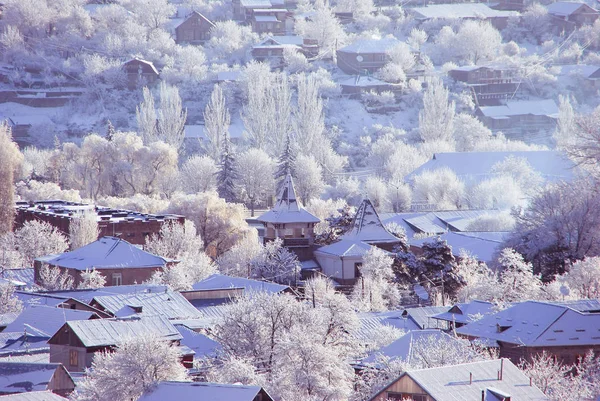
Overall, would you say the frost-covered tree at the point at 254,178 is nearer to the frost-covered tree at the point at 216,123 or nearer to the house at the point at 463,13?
the frost-covered tree at the point at 216,123

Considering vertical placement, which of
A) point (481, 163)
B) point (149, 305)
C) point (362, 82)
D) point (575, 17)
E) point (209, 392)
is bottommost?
point (481, 163)

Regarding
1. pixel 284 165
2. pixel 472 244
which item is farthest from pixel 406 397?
pixel 284 165

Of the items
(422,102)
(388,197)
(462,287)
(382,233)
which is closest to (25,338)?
(462,287)

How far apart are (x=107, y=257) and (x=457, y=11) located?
8160cm

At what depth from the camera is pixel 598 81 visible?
111m

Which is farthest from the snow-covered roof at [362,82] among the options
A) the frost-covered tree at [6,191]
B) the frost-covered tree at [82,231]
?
the frost-covered tree at [82,231]

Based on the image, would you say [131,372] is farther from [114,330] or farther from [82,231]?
[82,231]

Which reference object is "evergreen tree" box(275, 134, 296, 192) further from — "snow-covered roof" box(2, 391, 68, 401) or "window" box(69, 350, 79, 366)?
"snow-covered roof" box(2, 391, 68, 401)

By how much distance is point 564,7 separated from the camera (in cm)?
12925

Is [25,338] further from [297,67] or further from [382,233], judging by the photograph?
[297,67]

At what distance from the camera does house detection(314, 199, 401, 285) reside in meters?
54.7

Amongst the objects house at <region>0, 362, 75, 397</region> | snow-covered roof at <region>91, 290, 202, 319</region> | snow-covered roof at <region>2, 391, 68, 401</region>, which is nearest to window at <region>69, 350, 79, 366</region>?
house at <region>0, 362, 75, 397</region>

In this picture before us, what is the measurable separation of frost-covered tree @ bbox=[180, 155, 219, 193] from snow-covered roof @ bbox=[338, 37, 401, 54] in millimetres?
31275

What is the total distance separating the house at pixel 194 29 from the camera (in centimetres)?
12138
